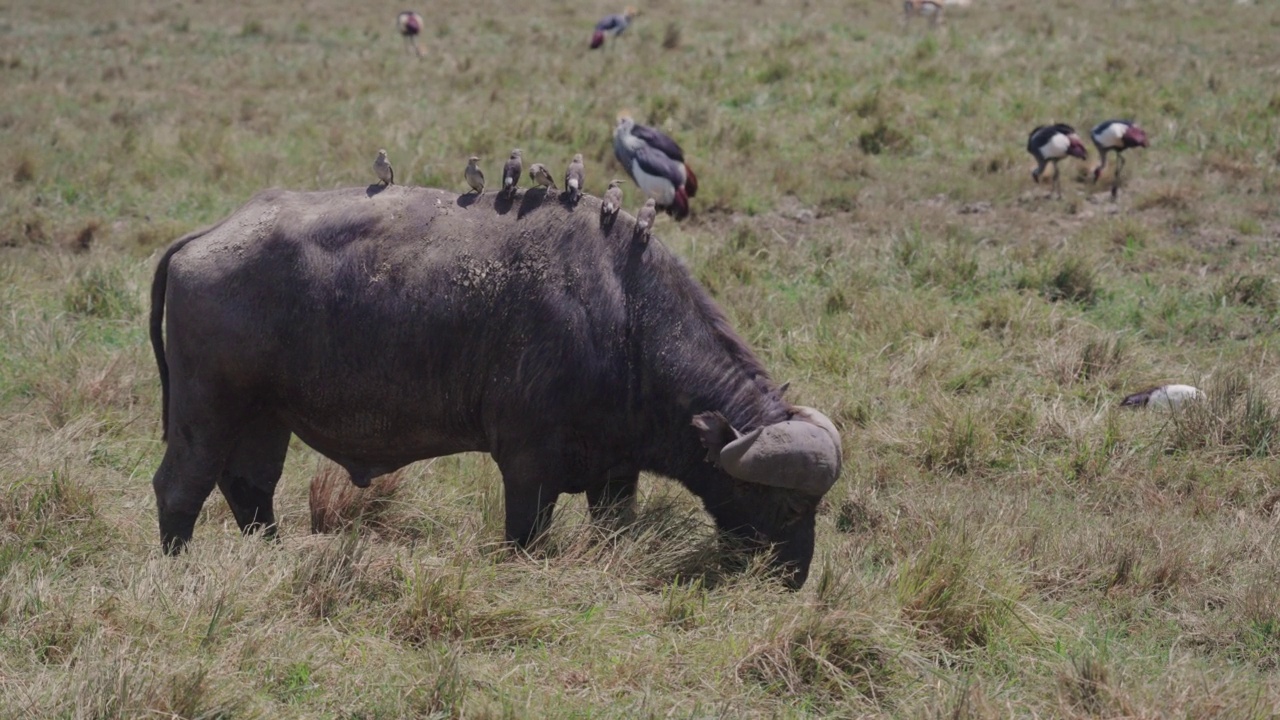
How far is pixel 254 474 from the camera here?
6.31 m

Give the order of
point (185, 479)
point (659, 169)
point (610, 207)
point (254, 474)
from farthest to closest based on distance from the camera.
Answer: point (659, 169)
point (254, 474)
point (185, 479)
point (610, 207)

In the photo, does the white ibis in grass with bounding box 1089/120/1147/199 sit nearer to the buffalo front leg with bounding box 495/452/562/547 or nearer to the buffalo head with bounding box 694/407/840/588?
the buffalo head with bounding box 694/407/840/588

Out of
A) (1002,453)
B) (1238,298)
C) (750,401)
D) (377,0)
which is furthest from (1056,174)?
(377,0)

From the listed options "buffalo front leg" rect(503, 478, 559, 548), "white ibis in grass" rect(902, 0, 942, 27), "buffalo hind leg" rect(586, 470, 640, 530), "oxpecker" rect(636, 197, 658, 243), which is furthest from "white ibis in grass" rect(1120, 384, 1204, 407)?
"white ibis in grass" rect(902, 0, 942, 27)

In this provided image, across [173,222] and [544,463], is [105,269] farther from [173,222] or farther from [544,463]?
[544,463]

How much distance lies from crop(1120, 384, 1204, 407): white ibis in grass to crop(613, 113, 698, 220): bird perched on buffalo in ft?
17.3

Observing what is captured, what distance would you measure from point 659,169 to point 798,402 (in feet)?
15.5

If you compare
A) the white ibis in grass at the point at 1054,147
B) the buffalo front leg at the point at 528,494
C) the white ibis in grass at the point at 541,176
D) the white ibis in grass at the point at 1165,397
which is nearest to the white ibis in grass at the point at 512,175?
the white ibis in grass at the point at 541,176

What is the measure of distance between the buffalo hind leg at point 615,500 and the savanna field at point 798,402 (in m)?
0.14

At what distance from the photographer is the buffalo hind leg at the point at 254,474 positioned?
6.27 m

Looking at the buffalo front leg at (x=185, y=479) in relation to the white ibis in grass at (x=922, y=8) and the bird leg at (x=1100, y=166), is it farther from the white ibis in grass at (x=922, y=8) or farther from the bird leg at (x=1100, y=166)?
the white ibis in grass at (x=922, y=8)

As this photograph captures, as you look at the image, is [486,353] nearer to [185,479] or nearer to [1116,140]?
[185,479]

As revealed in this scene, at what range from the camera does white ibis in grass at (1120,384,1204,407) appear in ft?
25.2

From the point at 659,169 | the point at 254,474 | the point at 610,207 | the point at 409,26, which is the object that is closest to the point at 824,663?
the point at 610,207
